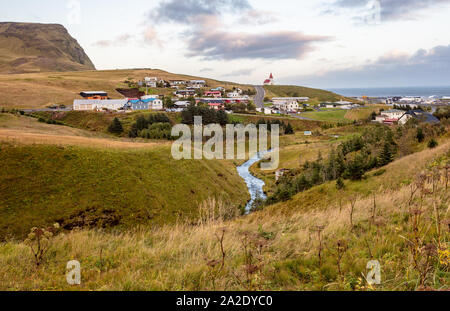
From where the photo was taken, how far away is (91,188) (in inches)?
1013

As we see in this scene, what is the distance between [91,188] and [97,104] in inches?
3747

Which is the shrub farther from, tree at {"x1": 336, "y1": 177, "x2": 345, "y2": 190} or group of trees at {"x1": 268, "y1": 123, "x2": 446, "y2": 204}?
group of trees at {"x1": 268, "y1": 123, "x2": 446, "y2": 204}

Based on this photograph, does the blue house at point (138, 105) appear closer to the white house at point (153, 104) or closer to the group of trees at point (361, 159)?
the white house at point (153, 104)

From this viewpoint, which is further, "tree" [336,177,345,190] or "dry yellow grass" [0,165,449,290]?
"tree" [336,177,345,190]

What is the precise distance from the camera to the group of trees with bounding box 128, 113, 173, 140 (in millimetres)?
75812

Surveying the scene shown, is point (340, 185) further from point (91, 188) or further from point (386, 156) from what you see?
point (91, 188)

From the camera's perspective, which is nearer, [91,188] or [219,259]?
[219,259]

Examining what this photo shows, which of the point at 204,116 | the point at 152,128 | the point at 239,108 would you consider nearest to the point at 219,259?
the point at 152,128

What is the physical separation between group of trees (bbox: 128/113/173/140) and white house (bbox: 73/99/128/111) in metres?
33.1

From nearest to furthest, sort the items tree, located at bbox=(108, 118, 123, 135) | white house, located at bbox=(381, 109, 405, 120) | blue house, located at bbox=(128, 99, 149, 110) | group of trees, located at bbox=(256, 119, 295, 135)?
tree, located at bbox=(108, 118, 123, 135)
group of trees, located at bbox=(256, 119, 295, 135)
white house, located at bbox=(381, 109, 405, 120)
blue house, located at bbox=(128, 99, 149, 110)

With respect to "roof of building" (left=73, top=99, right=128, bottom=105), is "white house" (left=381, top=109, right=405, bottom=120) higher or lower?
lower

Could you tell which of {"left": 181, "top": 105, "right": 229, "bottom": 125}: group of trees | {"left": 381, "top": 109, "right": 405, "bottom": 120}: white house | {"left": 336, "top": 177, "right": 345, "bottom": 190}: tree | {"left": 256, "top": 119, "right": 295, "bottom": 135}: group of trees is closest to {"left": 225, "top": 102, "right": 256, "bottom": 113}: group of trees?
{"left": 256, "top": 119, "right": 295, "bottom": 135}: group of trees

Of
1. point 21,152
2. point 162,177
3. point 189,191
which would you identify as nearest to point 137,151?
point 162,177

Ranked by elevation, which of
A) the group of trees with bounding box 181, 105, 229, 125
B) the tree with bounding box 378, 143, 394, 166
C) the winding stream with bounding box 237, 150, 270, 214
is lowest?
the winding stream with bounding box 237, 150, 270, 214
